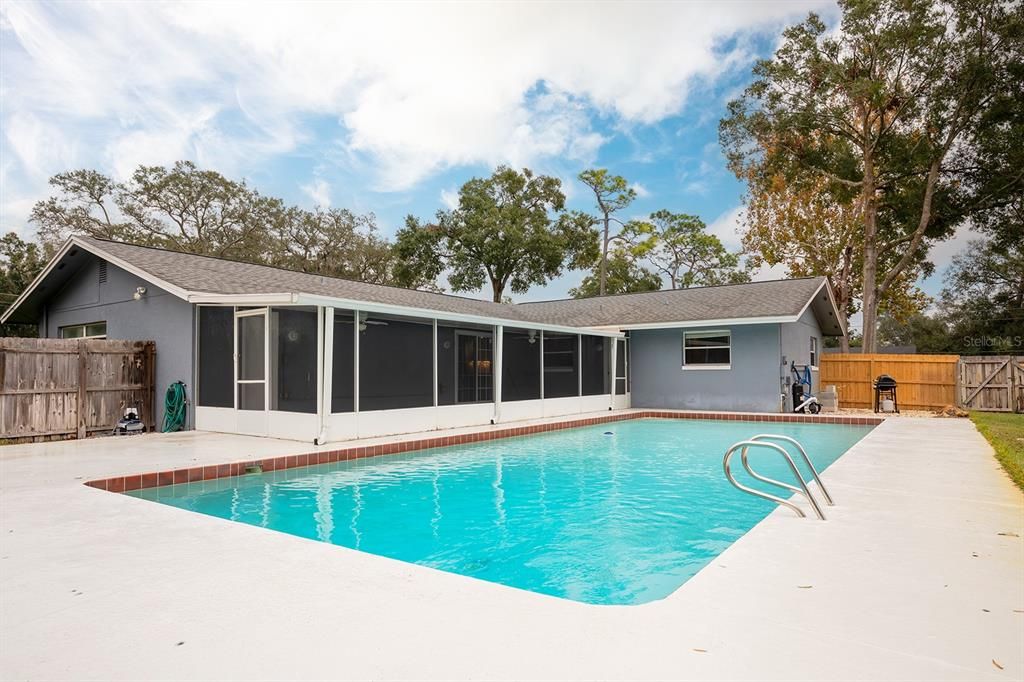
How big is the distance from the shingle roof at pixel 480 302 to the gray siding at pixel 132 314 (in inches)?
20.4

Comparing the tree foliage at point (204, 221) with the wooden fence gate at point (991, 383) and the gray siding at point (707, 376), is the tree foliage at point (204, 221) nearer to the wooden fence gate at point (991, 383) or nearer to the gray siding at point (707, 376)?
the gray siding at point (707, 376)

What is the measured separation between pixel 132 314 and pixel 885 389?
657 inches

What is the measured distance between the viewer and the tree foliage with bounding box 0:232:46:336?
23.1 m

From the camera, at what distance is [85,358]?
9547 millimetres

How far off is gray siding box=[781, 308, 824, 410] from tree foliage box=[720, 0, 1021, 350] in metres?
5.68

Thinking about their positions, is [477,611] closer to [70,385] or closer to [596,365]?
[70,385]

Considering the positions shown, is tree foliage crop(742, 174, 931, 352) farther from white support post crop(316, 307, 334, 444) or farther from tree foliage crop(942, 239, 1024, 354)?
white support post crop(316, 307, 334, 444)

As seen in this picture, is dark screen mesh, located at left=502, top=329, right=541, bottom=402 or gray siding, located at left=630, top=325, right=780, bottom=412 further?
gray siding, located at left=630, top=325, right=780, bottom=412

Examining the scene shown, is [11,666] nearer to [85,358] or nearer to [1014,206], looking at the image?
[85,358]

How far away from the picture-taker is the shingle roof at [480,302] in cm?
1091

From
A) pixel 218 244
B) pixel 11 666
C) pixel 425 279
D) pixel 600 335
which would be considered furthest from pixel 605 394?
pixel 218 244

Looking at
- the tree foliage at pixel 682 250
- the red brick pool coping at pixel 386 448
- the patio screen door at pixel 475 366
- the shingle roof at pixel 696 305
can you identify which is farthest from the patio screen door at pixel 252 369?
the tree foliage at pixel 682 250

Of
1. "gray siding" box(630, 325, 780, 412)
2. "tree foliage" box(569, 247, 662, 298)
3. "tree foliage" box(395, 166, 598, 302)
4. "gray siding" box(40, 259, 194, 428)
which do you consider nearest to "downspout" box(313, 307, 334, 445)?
"gray siding" box(40, 259, 194, 428)

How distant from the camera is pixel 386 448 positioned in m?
8.84
